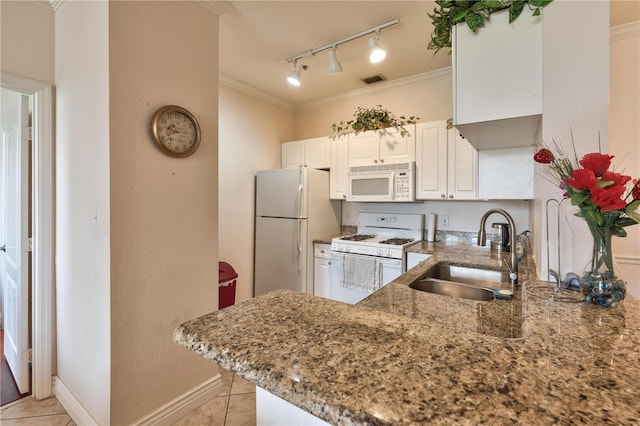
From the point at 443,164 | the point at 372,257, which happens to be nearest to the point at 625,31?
the point at 443,164

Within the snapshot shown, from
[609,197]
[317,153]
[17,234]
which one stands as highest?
[317,153]

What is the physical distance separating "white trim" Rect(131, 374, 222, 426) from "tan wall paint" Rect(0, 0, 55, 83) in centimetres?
225

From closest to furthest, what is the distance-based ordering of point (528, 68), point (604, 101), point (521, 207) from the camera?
1. point (604, 101)
2. point (528, 68)
3. point (521, 207)

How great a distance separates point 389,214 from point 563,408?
3.01 metres

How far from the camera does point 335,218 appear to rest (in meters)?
3.61

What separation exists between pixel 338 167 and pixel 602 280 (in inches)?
104

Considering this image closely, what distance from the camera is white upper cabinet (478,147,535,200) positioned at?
6.83 feet

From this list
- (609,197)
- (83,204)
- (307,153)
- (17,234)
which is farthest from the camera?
(307,153)

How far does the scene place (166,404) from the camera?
1.76 meters

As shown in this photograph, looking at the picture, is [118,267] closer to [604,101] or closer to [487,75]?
[487,75]

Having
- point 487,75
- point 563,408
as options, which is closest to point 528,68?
point 487,75

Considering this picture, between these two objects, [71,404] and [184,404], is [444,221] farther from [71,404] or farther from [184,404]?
[71,404]

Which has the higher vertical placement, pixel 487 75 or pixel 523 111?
pixel 487 75

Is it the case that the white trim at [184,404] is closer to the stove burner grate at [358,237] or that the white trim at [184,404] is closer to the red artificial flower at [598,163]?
the stove burner grate at [358,237]
